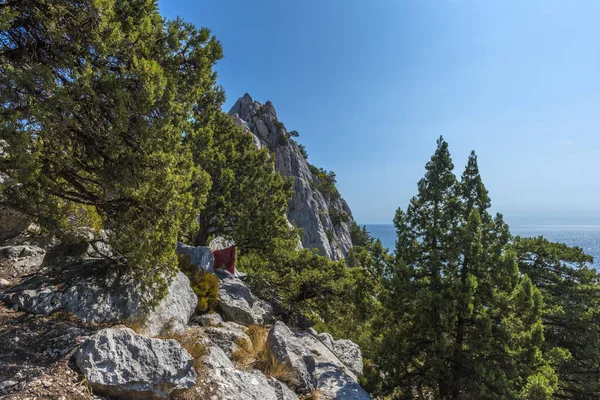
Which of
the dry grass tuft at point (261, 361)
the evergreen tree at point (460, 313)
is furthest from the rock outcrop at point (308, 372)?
the evergreen tree at point (460, 313)

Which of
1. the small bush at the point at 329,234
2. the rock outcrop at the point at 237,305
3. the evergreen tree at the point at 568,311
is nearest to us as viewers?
the rock outcrop at the point at 237,305

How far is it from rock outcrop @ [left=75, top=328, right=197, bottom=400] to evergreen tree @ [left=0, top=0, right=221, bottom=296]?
4.65ft

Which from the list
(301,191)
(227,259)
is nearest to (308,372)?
(227,259)

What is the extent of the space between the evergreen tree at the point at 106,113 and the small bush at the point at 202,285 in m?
3.28

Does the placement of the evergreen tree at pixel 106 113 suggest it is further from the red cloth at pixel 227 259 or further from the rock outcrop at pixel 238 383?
the red cloth at pixel 227 259

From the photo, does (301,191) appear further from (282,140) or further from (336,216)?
(336,216)

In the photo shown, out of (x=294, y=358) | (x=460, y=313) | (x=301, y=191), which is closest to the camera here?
(x=294, y=358)

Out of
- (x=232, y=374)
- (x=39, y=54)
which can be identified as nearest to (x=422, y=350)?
(x=232, y=374)

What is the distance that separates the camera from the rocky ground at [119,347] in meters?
4.06

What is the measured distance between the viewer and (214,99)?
58.7 ft

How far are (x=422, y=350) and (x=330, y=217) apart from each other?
5536 centimetres

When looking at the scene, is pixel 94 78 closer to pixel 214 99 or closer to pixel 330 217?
pixel 214 99

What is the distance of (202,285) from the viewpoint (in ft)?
31.2

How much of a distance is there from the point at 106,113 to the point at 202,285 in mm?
6395
